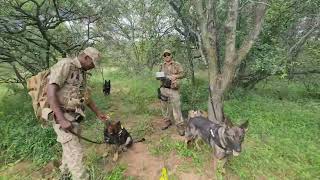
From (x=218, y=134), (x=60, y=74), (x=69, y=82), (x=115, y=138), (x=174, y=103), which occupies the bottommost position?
(x=115, y=138)

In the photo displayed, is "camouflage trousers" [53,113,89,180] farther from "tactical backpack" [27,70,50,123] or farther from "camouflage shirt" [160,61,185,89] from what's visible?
"camouflage shirt" [160,61,185,89]

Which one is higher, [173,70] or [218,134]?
[173,70]

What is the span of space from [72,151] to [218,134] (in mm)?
2221

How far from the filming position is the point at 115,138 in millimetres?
6141

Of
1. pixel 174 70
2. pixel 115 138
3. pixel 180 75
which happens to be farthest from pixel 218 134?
pixel 174 70

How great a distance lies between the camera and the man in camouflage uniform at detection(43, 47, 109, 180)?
14.9 feet

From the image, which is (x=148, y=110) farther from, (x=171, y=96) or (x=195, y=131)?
(x=195, y=131)

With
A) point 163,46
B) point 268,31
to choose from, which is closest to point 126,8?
point 163,46

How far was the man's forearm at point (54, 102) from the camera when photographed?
14.3ft

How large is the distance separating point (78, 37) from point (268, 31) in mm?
5347

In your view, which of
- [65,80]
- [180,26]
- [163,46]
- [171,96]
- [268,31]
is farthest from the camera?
[163,46]

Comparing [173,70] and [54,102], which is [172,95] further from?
[54,102]

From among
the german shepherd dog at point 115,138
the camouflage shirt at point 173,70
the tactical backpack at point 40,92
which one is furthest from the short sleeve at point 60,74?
the camouflage shirt at point 173,70

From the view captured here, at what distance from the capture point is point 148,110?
30.8 feet
